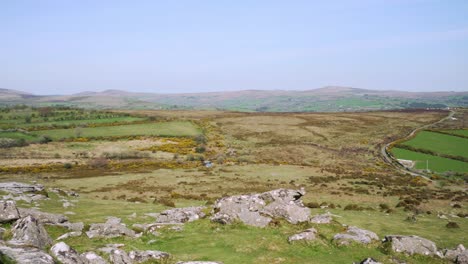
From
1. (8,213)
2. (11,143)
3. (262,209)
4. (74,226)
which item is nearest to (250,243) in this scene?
(262,209)

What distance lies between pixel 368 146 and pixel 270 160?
36017 mm

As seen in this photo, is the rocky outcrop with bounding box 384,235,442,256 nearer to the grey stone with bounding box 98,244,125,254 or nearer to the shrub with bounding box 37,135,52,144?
the grey stone with bounding box 98,244,125,254

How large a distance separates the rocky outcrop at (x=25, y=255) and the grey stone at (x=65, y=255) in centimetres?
85

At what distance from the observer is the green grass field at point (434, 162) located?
6720 cm

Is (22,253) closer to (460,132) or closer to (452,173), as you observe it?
(452,173)

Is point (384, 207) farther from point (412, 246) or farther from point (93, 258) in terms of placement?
point (93, 258)

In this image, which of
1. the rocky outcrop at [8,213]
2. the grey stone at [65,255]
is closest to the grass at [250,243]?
the rocky outcrop at [8,213]

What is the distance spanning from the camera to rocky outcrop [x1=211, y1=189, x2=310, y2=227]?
2216cm

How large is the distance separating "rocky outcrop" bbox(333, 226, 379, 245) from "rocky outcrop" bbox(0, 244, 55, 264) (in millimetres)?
14750

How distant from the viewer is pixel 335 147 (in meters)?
95.1

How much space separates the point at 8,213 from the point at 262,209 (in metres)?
15.8

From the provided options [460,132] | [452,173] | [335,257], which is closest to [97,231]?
[335,257]

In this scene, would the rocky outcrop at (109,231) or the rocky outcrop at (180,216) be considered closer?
the rocky outcrop at (109,231)

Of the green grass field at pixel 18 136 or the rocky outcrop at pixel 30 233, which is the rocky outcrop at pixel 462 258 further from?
the green grass field at pixel 18 136
